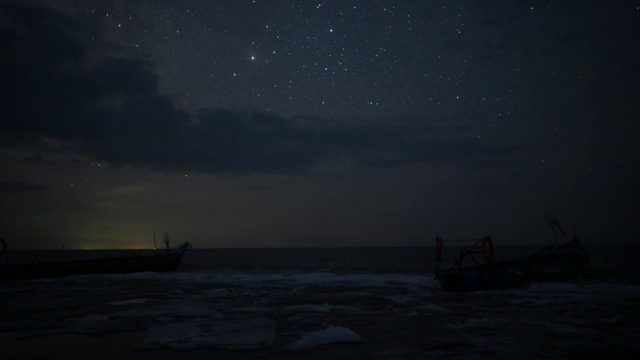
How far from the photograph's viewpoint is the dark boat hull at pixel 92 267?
3762cm

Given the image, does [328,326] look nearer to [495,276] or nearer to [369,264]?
[495,276]

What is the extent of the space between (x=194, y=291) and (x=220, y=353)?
55.7ft

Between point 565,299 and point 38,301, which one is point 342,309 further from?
point 38,301

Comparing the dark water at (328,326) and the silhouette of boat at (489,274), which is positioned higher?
the silhouette of boat at (489,274)

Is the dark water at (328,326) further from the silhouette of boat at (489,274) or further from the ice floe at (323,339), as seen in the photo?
the silhouette of boat at (489,274)

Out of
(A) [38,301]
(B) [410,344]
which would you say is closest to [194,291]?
(A) [38,301]

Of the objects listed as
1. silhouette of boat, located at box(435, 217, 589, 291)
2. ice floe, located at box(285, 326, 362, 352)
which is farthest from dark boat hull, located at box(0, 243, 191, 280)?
ice floe, located at box(285, 326, 362, 352)

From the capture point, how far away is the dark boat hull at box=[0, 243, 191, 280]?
3762cm

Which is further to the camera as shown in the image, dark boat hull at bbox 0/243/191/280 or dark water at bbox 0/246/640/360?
dark boat hull at bbox 0/243/191/280

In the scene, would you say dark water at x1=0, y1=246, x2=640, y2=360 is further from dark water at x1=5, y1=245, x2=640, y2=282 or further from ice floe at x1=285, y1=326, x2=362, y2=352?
dark water at x1=5, y1=245, x2=640, y2=282

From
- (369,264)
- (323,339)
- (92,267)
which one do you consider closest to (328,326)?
(323,339)

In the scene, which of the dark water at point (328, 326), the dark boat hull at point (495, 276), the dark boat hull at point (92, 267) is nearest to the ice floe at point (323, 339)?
the dark water at point (328, 326)

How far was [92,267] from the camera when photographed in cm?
4106

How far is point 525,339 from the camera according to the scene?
40.4 feet
